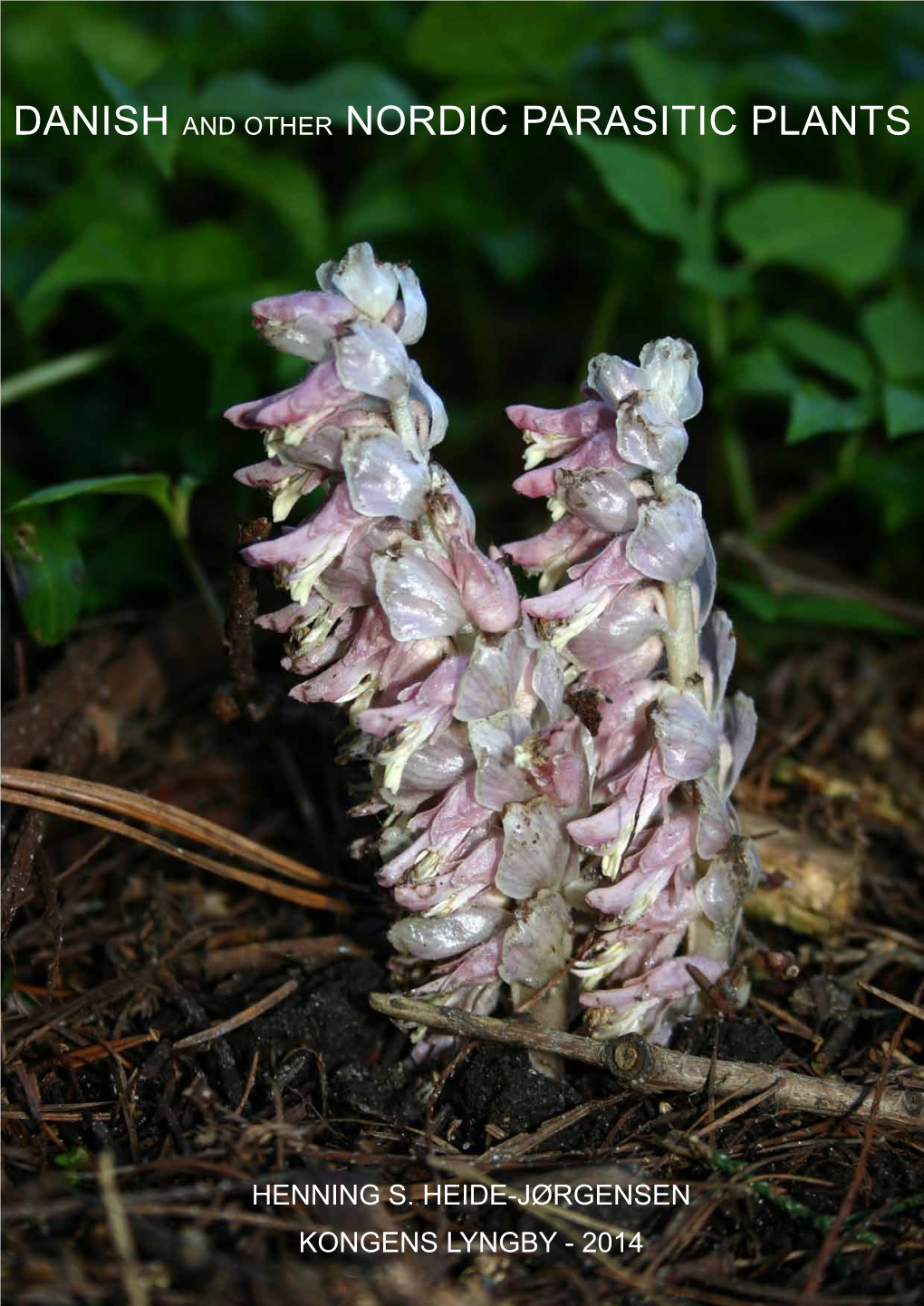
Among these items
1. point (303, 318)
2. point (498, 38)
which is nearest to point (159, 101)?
point (498, 38)

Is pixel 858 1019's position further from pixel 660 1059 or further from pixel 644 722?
pixel 644 722

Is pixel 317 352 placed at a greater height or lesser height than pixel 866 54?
lesser

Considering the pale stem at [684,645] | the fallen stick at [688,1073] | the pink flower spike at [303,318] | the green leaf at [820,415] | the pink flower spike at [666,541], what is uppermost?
the green leaf at [820,415]

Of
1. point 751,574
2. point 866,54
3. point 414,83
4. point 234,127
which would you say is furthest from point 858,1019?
point 414,83

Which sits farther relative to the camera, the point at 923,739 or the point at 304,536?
the point at 923,739

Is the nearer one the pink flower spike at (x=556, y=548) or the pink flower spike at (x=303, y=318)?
the pink flower spike at (x=303, y=318)

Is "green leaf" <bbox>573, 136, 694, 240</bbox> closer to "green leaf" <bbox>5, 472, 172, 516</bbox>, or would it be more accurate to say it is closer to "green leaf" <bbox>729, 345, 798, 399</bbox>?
"green leaf" <bbox>729, 345, 798, 399</bbox>

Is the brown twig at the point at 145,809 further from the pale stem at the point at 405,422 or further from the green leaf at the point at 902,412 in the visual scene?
the green leaf at the point at 902,412

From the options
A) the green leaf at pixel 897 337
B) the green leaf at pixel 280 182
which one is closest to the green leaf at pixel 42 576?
the green leaf at pixel 280 182
